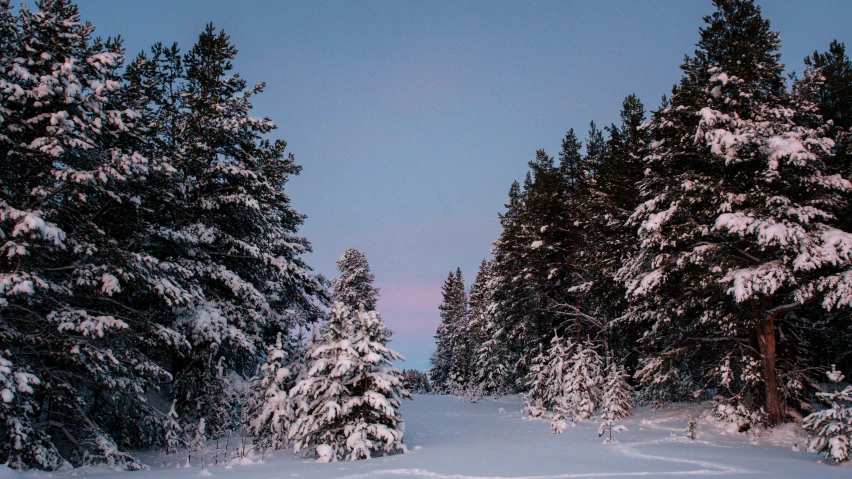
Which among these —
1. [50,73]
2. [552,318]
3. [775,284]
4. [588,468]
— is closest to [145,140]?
[50,73]

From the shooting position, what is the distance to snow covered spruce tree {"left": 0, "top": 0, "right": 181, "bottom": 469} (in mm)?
9930

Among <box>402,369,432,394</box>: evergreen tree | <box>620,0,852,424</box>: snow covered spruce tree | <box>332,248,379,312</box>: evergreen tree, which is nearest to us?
<box>620,0,852,424</box>: snow covered spruce tree

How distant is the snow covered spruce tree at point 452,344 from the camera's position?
47562 millimetres

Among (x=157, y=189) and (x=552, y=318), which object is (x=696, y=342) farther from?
(x=157, y=189)

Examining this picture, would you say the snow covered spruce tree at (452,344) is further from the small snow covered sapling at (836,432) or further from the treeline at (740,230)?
the small snow covered sapling at (836,432)

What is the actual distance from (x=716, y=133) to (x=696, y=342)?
6.85 meters

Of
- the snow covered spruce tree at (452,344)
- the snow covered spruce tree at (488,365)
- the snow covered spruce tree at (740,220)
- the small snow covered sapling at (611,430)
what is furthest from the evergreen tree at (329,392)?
the snow covered spruce tree at (452,344)

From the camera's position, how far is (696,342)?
1566cm

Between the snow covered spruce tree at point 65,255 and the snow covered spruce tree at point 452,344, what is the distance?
34.8 meters

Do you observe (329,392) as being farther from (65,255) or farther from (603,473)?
(65,255)

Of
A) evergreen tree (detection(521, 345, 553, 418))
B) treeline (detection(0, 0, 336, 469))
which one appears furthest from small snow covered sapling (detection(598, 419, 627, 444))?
treeline (detection(0, 0, 336, 469))

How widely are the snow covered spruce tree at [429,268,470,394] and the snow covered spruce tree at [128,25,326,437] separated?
3034 centimetres

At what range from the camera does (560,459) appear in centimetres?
966

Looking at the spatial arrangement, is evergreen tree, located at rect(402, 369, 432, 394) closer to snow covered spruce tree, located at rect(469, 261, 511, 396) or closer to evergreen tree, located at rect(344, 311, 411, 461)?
snow covered spruce tree, located at rect(469, 261, 511, 396)
